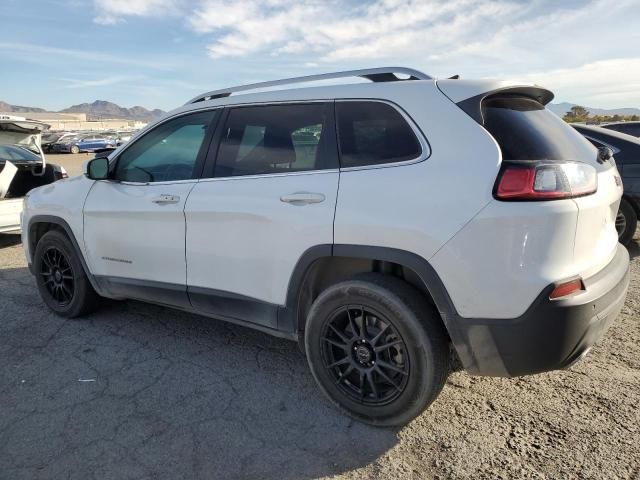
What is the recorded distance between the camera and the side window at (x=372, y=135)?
251 cm

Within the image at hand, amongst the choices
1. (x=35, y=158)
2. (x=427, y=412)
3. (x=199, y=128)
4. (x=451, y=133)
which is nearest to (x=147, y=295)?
Result: (x=199, y=128)

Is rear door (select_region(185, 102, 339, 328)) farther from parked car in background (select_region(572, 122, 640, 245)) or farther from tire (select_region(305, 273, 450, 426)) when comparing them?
parked car in background (select_region(572, 122, 640, 245))

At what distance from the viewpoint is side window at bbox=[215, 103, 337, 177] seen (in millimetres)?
2834

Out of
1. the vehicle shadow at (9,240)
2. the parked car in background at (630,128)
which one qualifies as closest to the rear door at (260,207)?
the vehicle shadow at (9,240)

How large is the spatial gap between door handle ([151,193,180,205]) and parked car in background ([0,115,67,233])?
14.0 ft

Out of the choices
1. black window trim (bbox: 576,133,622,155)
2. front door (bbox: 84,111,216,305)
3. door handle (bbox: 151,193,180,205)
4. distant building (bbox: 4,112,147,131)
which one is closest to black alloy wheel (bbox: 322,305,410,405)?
front door (bbox: 84,111,216,305)

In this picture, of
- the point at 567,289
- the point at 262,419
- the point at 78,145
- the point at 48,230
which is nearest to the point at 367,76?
the point at 567,289

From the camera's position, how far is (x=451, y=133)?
238 cm

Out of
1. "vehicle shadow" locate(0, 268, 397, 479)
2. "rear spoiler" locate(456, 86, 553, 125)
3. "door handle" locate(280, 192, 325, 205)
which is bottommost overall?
"vehicle shadow" locate(0, 268, 397, 479)

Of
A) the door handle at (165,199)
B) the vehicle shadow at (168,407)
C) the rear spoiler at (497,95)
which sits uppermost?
the rear spoiler at (497,95)

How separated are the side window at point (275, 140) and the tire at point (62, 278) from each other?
1.81m

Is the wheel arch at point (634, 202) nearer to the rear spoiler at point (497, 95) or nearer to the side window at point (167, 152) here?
the rear spoiler at point (497, 95)

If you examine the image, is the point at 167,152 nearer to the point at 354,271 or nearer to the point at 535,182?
the point at 354,271

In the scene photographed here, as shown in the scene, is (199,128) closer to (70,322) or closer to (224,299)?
(224,299)
